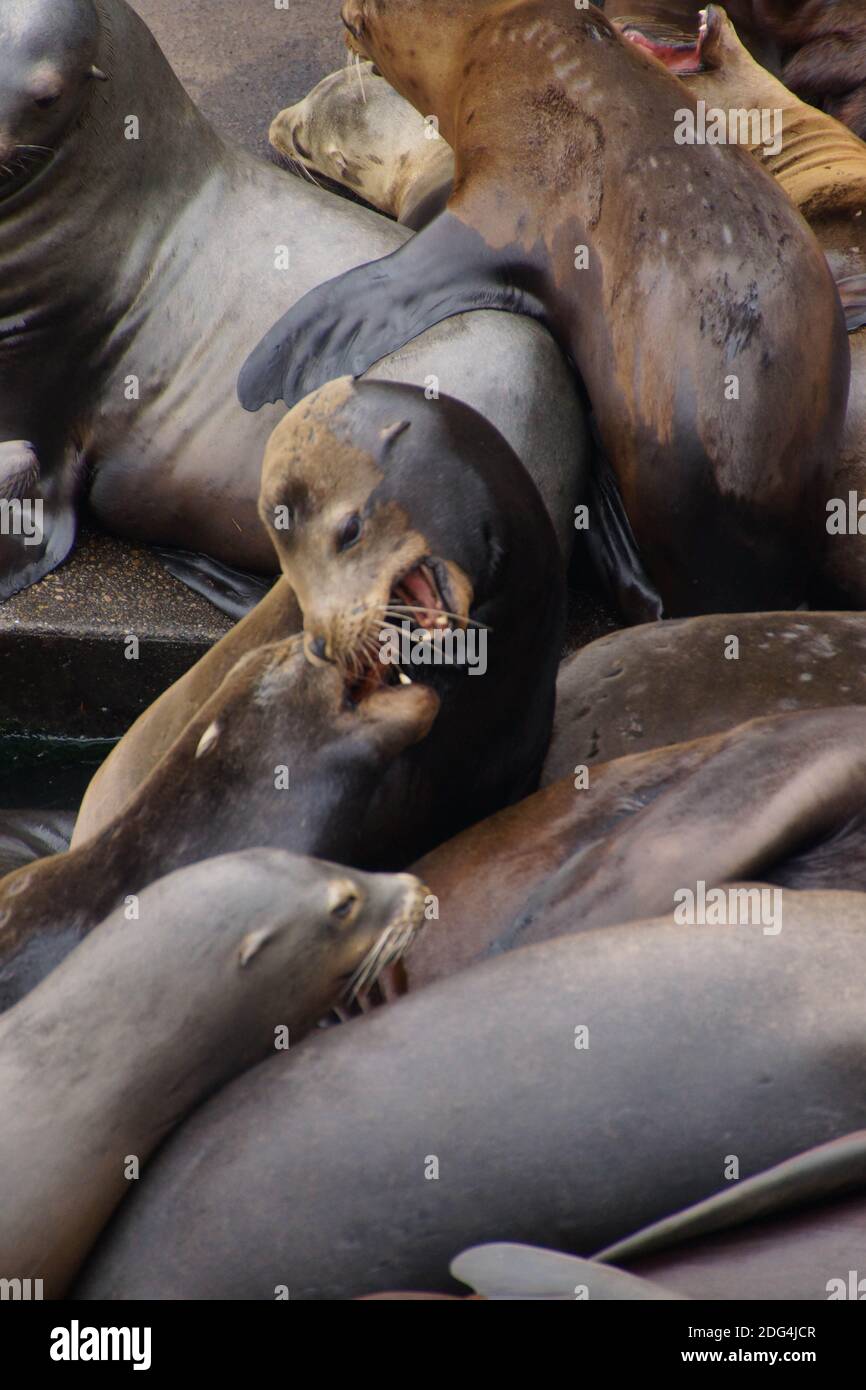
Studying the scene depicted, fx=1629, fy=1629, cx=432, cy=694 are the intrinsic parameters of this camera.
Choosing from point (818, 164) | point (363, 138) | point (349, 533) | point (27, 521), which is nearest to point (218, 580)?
point (27, 521)

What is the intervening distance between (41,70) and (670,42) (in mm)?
2184

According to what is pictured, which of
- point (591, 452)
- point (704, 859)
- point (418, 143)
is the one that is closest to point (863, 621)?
point (591, 452)

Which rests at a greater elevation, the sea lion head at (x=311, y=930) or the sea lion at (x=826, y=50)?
the sea lion at (x=826, y=50)

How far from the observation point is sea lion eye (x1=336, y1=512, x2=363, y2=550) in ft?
9.38

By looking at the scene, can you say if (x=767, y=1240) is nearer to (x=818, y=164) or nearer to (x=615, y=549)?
(x=615, y=549)

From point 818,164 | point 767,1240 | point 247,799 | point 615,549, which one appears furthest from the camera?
point 818,164

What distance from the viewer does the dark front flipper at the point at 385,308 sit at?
3953 mm

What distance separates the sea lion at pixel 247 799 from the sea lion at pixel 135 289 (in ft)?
5.17

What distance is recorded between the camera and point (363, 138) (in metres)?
5.45

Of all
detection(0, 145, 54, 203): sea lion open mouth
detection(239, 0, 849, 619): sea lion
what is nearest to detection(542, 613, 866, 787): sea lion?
detection(239, 0, 849, 619): sea lion

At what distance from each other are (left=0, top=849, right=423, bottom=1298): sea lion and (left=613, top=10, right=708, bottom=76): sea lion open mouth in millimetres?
3263

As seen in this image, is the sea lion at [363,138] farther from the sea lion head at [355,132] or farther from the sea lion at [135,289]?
the sea lion at [135,289]

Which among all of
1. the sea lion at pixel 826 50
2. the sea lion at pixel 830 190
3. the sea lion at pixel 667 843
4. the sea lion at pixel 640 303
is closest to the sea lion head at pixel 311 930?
the sea lion at pixel 667 843
